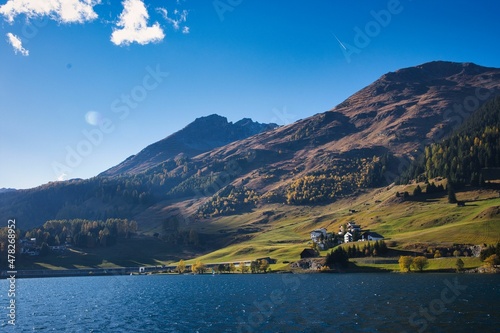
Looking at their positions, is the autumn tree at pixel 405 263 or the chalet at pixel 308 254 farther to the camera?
the chalet at pixel 308 254

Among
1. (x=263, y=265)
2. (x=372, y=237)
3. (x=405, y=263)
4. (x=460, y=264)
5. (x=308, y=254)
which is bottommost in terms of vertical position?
(x=460, y=264)

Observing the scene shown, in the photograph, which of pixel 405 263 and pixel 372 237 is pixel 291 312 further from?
pixel 372 237

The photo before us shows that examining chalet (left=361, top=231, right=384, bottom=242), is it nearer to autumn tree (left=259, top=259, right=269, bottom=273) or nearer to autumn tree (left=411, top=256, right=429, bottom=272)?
autumn tree (left=411, top=256, right=429, bottom=272)

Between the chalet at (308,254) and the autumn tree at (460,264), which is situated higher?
the chalet at (308,254)

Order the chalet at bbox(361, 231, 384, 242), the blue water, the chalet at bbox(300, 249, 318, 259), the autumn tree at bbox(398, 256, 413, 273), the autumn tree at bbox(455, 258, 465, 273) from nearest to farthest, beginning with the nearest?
the blue water
the autumn tree at bbox(455, 258, 465, 273)
the autumn tree at bbox(398, 256, 413, 273)
the chalet at bbox(300, 249, 318, 259)
the chalet at bbox(361, 231, 384, 242)

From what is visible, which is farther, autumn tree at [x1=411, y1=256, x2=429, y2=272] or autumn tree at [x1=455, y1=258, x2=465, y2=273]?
autumn tree at [x1=411, y1=256, x2=429, y2=272]

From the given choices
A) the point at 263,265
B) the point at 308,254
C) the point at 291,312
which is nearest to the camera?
the point at 291,312

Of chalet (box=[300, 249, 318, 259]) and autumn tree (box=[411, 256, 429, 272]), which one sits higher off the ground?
chalet (box=[300, 249, 318, 259])

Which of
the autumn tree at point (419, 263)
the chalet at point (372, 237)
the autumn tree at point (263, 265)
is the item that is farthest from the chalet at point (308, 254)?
the autumn tree at point (419, 263)

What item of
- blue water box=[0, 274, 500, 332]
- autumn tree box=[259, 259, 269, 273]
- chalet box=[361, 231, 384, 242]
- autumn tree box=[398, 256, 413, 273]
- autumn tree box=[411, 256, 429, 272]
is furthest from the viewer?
chalet box=[361, 231, 384, 242]

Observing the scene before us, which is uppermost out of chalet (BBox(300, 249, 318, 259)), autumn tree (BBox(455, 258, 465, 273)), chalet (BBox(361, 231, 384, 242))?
chalet (BBox(361, 231, 384, 242))

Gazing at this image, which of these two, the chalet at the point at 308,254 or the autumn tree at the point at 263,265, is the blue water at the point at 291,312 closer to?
the chalet at the point at 308,254

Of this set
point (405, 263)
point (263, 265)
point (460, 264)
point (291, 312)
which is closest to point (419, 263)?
point (405, 263)

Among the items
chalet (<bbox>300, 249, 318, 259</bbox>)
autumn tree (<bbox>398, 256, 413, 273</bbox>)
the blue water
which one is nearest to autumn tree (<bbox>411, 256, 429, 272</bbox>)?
autumn tree (<bbox>398, 256, 413, 273</bbox>)
